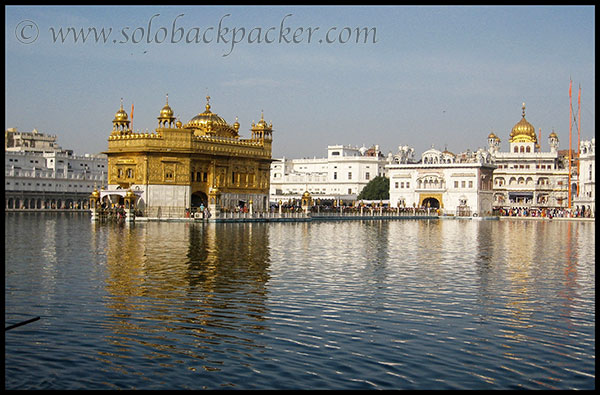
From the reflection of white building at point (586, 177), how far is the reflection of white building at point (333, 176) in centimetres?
2998

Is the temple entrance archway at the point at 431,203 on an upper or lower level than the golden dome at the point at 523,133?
lower

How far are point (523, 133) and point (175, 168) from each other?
63.4m

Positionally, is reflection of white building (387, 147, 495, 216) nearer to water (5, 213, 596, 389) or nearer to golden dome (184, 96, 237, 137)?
golden dome (184, 96, 237, 137)

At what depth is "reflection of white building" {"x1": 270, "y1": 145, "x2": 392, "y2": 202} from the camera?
110250 mm

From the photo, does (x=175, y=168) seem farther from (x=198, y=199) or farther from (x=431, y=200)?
(x=431, y=200)

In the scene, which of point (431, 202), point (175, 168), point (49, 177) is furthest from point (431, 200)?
point (49, 177)

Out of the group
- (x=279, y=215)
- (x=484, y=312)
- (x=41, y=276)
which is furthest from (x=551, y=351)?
(x=279, y=215)

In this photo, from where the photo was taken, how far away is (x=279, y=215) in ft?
195

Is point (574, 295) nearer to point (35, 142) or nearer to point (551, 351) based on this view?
point (551, 351)

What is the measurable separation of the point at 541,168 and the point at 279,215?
56.3m

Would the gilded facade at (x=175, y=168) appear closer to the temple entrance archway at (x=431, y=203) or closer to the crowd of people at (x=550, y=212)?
the temple entrance archway at (x=431, y=203)

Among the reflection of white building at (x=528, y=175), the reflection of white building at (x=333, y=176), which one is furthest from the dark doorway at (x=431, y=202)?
the reflection of white building at (x=333, y=176)

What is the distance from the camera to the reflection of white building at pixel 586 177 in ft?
275

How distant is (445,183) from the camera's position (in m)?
86.4
